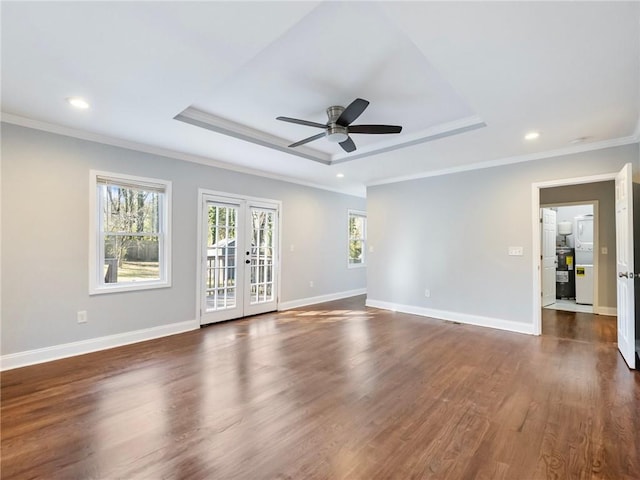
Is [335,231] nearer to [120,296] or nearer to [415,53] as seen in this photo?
[120,296]

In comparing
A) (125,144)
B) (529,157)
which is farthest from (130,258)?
(529,157)

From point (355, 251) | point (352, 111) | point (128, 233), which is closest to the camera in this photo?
point (352, 111)

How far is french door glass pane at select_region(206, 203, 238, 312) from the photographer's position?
503 cm

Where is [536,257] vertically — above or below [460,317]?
above

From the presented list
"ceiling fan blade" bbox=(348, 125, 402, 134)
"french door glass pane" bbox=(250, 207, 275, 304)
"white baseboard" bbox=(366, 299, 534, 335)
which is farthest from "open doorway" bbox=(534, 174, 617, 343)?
"french door glass pane" bbox=(250, 207, 275, 304)

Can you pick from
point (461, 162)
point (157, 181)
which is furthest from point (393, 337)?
point (157, 181)

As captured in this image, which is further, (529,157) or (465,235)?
(465,235)

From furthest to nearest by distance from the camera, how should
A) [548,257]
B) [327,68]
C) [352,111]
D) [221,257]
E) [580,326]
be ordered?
[548,257], [221,257], [580,326], [352,111], [327,68]

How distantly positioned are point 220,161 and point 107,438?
3902 millimetres

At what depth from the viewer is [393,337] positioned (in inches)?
170

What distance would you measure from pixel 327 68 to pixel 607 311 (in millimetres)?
6504

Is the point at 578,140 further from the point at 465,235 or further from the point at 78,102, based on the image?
the point at 78,102

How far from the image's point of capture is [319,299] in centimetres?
682

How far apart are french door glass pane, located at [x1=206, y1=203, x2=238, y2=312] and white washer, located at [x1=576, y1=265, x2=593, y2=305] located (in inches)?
274
